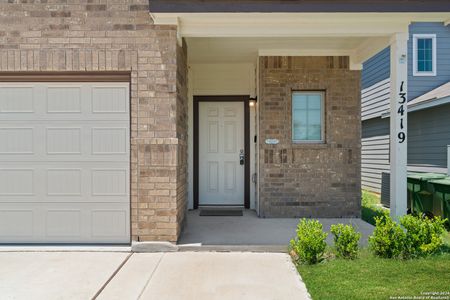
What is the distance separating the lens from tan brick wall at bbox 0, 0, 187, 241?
4.74 meters

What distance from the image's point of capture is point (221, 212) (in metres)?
7.15

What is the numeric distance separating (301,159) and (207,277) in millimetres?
3561

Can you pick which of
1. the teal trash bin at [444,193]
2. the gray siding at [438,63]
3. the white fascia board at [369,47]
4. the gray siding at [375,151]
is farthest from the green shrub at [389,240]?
the gray siding at [438,63]

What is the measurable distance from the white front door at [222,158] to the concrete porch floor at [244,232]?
731 mm

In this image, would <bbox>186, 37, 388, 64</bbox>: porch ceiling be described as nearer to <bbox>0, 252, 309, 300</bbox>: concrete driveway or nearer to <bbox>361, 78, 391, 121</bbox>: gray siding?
<bbox>0, 252, 309, 300</bbox>: concrete driveway

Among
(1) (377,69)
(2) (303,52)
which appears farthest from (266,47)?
(1) (377,69)

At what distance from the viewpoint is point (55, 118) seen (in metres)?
4.90

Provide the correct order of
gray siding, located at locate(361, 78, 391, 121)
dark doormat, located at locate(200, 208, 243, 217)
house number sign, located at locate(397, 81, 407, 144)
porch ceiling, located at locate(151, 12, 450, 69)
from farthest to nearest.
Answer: gray siding, located at locate(361, 78, 391, 121), dark doormat, located at locate(200, 208, 243, 217), house number sign, located at locate(397, 81, 407, 144), porch ceiling, located at locate(151, 12, 450, 69)

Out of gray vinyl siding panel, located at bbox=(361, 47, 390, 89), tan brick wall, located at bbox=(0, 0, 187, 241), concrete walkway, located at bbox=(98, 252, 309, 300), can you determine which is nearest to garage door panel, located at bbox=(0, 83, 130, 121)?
tan brick wall, located at bbox=(0, 0, 187, 241)

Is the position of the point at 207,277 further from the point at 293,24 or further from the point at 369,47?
the point at 369,47

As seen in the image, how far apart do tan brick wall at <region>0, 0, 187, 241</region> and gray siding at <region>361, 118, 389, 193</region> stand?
8.42 m

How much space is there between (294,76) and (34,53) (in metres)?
4.41

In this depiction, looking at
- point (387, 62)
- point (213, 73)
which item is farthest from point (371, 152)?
point (213, 73)

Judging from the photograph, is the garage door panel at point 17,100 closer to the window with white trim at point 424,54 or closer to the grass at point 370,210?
the grass at point 370,210
